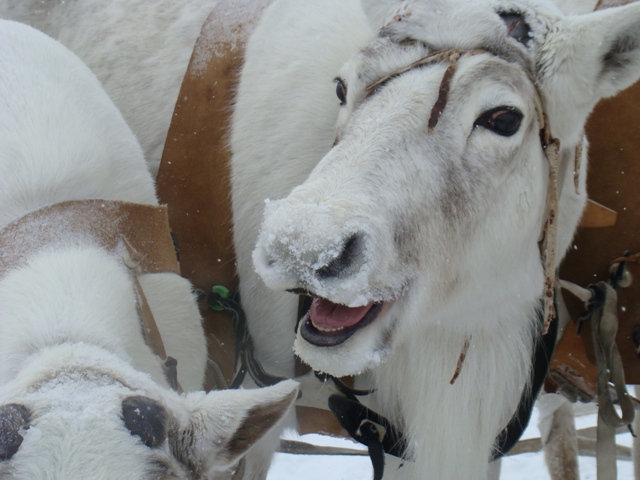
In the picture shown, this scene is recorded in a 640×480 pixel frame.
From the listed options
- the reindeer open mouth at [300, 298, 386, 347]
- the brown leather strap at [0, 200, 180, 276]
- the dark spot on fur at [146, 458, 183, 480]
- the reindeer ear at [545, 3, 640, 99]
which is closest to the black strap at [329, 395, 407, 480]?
the reindeer open mouth at [300, 298, 386, 347]

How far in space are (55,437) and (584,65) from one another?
1.93 m

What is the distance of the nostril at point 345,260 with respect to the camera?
2139 millimetres

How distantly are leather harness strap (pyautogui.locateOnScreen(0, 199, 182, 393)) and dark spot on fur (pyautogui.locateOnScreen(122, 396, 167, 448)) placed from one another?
0.59 meters

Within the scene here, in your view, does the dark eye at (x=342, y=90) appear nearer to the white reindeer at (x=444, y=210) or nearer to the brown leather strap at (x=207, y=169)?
the white reindeer at (x=444, y=210)

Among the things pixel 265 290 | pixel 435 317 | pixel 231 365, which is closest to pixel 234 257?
pixel 265 290

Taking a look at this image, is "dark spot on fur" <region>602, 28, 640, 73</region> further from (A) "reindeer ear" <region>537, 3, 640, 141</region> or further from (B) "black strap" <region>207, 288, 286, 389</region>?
(B) "black strap" <region>207, 288, 286, 389</region>

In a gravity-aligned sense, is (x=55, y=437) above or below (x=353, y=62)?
below

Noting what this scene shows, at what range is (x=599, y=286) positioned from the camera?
3.05 meters

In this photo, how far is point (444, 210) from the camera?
2484mm

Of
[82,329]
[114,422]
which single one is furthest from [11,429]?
[82,329]

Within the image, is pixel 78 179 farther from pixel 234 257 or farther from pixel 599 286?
pixel 599 286

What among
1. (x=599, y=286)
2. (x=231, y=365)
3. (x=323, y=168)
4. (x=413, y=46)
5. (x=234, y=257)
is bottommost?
(x=231, y=365)

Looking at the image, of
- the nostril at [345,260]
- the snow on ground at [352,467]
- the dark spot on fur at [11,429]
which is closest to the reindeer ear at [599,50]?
the nostril at [345,260]

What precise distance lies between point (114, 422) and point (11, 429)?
0.25 meters
